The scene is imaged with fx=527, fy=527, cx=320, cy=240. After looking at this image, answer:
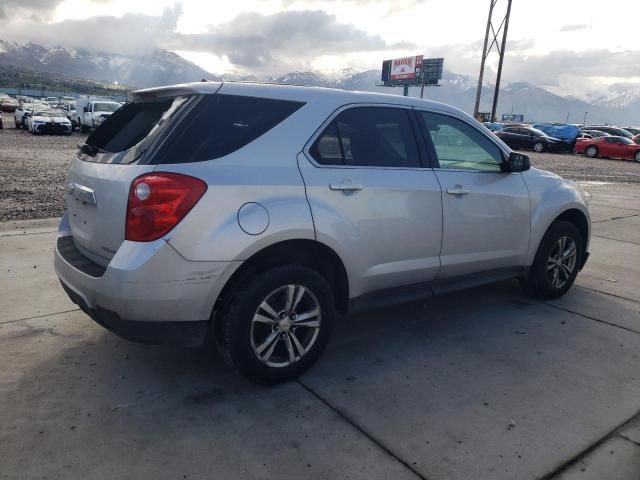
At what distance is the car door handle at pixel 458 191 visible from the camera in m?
3.79

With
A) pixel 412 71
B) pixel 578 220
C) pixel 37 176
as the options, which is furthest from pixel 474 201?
pixel 412 71

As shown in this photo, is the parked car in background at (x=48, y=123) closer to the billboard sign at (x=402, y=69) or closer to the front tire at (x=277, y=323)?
the front tire at (x=277, y=323)

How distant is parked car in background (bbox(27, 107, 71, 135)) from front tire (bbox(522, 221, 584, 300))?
85.1 feet

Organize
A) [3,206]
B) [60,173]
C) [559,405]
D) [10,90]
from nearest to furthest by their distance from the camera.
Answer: [559,405] < [3,206] < [60,173] < [10,90]

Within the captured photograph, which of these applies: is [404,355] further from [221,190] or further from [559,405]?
[221,190]

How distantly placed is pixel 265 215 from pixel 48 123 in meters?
26.3

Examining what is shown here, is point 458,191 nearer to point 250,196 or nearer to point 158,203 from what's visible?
point 250,196

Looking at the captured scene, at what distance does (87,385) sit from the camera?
10.2 feet

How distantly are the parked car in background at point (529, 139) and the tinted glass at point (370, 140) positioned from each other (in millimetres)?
29167

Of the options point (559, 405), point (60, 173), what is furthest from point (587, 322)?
point (60, 173)

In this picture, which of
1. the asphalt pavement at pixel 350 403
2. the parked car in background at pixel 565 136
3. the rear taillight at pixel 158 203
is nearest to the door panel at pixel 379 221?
the asphalt pavement at pixel 350 403

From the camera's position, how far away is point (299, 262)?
321cm

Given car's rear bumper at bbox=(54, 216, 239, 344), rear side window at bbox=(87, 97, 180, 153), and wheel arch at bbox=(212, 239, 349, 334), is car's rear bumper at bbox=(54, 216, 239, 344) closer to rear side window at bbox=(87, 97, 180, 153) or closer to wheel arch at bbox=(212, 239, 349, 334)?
wheel arch at bbox=(212, 239, 349, 334)

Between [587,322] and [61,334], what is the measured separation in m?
4.14
